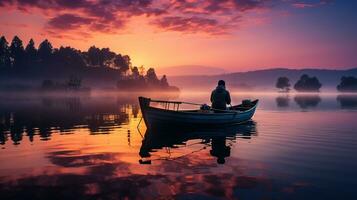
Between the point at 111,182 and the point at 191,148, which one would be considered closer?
the point at 111,182

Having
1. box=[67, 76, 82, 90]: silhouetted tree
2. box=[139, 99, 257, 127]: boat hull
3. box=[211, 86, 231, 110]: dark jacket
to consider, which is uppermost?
box=[67, 76, 82, 90]: silhouetted tree

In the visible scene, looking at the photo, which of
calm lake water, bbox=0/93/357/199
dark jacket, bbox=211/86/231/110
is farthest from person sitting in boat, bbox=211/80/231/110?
calm lake water, bbox=0/93/357/199

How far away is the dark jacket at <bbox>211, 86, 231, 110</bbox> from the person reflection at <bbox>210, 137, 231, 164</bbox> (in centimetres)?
768

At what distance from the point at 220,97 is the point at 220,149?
1211 centimetres

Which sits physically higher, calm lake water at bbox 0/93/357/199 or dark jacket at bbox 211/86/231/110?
dark jacket at bbox 211/86/231/110

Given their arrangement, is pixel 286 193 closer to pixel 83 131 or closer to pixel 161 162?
pixel 161 162

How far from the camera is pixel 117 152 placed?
742 inches

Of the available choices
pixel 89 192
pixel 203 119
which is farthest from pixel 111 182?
pixel 203 119

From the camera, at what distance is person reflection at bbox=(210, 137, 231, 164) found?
17.3 metres

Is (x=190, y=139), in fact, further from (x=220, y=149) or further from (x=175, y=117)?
(x=220, y=149)

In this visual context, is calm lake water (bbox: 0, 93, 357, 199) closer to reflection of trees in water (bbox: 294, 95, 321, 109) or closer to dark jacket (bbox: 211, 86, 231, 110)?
dark jacket (bbox: 211, 86, 231, 110)

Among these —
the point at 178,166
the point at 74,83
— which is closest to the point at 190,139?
→ the point at 178,166

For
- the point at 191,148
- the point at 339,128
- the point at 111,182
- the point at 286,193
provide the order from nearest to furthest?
1. the point at 286,193
2. the point at 111,182
3. the point at 191,148
4. the point at 339,128

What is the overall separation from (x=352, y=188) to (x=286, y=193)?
2.79m
